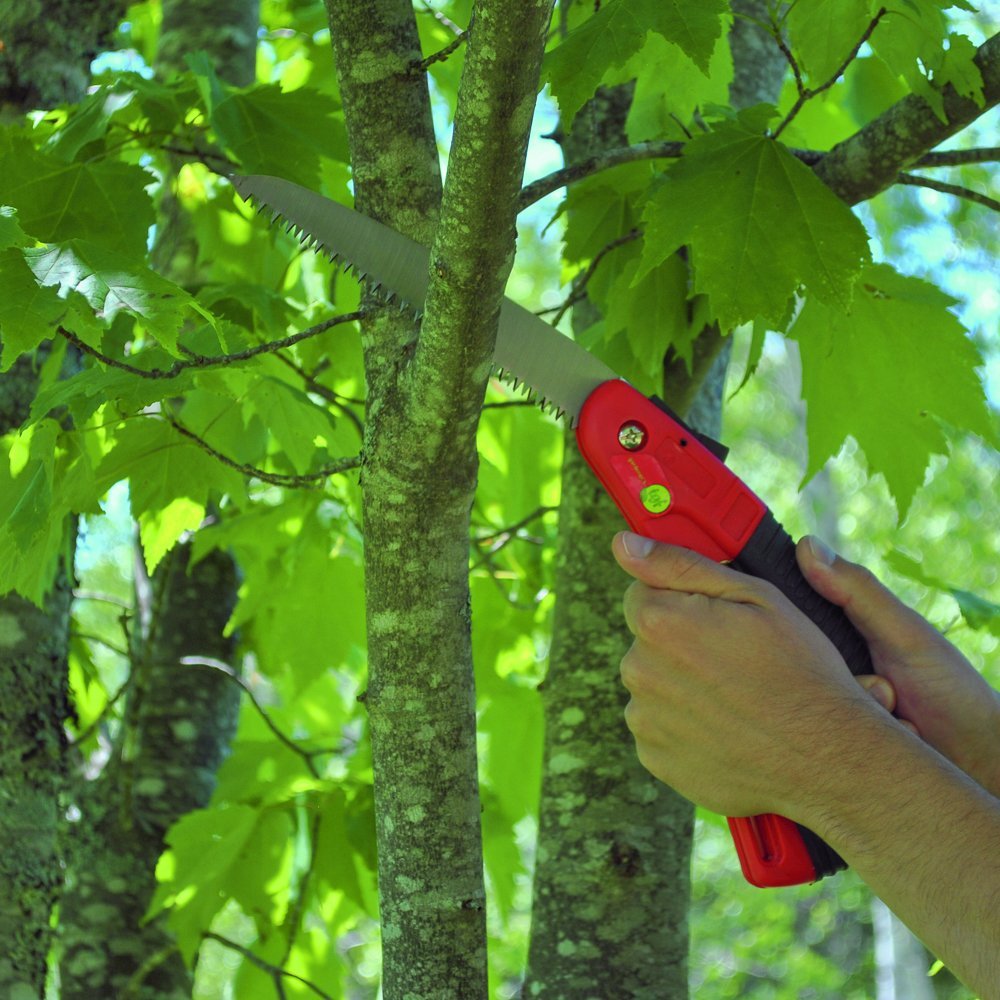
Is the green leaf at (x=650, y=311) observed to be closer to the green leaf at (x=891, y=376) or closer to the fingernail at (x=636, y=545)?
the green leaf at (x=891, y=376)

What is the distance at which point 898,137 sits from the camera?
1403 millimetres

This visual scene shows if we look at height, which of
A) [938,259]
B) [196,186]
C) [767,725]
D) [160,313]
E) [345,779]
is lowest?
[767,725]

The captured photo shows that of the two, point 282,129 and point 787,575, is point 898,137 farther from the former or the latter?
point 282,129

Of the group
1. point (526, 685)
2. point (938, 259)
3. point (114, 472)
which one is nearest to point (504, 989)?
point (938, 259)

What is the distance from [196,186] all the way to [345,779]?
1.19 metres

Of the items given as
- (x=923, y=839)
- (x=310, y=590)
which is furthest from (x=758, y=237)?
(x=310, y=590)

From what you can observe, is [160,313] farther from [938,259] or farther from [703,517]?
[938,259]

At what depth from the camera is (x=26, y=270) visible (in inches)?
43.7

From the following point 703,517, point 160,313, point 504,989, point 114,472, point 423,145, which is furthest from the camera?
point 504,989

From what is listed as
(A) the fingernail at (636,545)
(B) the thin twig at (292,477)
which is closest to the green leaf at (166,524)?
(B) the thin twig at (292,477)

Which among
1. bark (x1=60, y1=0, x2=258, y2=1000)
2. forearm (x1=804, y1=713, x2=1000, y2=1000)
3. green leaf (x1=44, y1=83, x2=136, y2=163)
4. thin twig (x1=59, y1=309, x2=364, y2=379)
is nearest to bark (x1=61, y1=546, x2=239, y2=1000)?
bark (x1=60, y1=0, x2=258, y2=1000)

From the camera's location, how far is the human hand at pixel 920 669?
1382 millimetres

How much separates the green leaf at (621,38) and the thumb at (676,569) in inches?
19.5

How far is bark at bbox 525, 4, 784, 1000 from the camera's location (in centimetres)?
154
